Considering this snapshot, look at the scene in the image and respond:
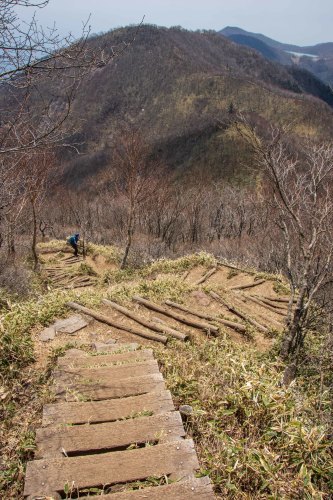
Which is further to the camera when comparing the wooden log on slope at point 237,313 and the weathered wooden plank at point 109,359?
the wooden log on slope at point 237,313

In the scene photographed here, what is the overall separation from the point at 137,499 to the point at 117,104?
143547 millimetres

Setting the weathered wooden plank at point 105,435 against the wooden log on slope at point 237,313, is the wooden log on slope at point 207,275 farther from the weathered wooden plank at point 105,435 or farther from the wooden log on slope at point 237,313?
the weathered wooden plank at point 105,435

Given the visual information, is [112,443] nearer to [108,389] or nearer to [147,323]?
[108,389]

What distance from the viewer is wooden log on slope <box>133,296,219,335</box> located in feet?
23.5

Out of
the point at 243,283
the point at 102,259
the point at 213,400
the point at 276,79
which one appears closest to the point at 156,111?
the point at 276,79

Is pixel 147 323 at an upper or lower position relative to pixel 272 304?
upper

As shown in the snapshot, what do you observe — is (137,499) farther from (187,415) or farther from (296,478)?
(296,478)

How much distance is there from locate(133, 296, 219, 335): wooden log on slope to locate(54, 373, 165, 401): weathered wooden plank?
2853mm

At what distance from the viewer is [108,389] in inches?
167

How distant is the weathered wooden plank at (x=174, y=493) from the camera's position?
288 centimetres

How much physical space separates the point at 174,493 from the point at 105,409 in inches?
47.0


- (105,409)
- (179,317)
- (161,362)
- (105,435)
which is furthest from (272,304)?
(105,435)

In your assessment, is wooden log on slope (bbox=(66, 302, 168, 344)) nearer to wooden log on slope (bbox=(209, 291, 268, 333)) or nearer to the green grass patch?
the green grass patch

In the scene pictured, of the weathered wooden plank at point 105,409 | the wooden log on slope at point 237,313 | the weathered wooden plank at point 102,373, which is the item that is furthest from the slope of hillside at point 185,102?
the weathered wooden plank at point 105,409
